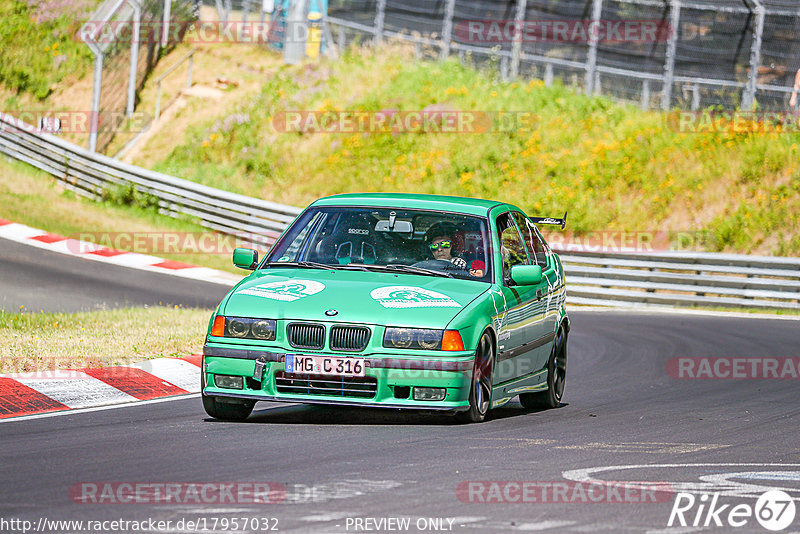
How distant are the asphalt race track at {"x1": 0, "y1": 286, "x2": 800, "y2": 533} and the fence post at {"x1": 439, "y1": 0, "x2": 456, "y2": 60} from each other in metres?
20.1

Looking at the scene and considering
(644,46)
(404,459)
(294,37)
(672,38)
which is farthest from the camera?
(294,37)

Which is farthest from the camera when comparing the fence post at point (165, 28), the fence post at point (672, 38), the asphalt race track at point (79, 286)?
the fence post at point (165, 28)

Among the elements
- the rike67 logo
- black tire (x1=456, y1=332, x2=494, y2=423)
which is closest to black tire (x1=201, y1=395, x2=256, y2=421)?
black tire (x1=456, y1=332, x2=494, y2=423)

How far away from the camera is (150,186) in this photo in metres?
27.9

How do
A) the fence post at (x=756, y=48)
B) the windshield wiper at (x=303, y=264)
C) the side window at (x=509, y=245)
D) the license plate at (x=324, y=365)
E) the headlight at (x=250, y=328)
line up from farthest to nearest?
the fence post at (x=756, y=48)
the side window at (x=509, y=245)
the windshield wiper at (x=303, y=264)
the headlight at (x=250, y=328)
the license plate at (x=324, y=365)

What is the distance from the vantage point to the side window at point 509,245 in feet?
31.5

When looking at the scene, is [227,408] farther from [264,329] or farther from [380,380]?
[380,380]

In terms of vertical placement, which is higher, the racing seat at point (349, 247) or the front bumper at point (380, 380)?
the racing seat at point (349, 247)

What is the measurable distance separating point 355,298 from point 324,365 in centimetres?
48

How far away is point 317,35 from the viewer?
3534cm

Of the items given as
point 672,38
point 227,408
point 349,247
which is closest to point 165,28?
point 672,38

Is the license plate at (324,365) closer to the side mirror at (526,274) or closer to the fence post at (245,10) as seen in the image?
the side mirror at (526,274)

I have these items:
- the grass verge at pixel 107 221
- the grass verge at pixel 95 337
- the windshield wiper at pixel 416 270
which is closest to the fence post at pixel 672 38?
the grass verge at pixel 107 221

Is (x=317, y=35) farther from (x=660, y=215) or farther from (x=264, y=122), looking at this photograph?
(x=660, y=215)
